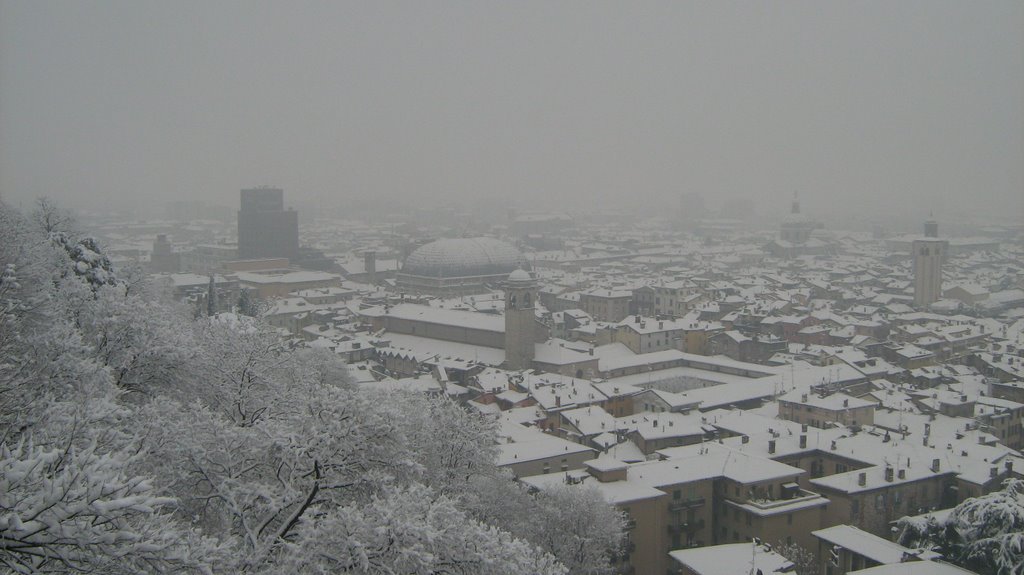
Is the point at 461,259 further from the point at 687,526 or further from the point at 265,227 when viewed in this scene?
the point at 687,526

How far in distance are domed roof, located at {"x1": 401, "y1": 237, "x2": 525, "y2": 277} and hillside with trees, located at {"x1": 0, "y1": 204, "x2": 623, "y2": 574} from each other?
3981 centimetres

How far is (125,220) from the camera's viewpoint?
10575 cm

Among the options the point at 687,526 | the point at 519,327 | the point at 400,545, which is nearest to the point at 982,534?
the point at 687,526

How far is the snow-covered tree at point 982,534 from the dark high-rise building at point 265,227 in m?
58.5

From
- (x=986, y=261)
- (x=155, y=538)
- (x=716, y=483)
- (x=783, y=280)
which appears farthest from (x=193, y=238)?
(x=155, y=538)

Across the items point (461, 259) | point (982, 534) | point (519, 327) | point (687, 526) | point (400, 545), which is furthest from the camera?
point (461, 259)

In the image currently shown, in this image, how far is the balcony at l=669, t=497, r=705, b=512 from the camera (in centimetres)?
1634

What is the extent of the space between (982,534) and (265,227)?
2397 inches

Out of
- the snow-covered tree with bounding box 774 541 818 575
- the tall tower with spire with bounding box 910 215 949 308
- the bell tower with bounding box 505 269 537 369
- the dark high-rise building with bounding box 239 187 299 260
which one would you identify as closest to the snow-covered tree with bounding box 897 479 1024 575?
the snow-covered tree with bounding box 774 541 818 575

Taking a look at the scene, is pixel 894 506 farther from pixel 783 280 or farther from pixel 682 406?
pixel 783 280

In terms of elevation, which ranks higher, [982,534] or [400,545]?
[400,545]

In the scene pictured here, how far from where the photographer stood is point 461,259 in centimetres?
5328

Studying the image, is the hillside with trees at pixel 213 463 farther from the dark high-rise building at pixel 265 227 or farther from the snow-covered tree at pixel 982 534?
the dark high-rise building at pixel 265 227

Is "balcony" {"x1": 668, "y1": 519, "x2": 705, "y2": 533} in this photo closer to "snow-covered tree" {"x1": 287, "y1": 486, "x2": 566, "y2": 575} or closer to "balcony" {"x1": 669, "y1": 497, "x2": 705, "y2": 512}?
"balcony" {"x1": 669, "y1": 497, "x2": 705, "y2": 512}
